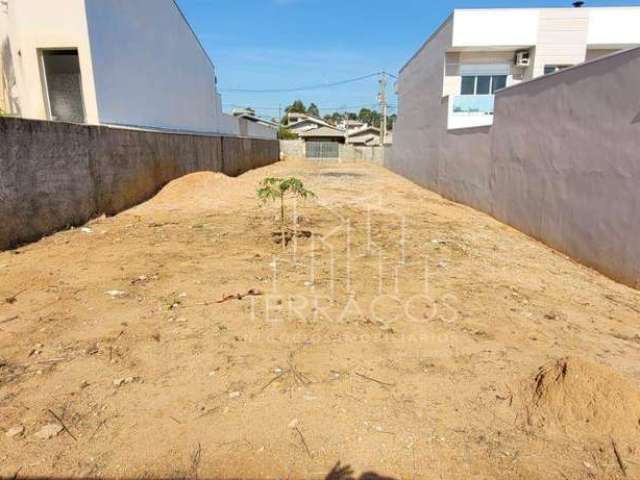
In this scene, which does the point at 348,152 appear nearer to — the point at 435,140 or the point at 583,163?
the point at 435,140

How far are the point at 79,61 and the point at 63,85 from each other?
70cm

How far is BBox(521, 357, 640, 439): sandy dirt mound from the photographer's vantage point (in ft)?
6.22

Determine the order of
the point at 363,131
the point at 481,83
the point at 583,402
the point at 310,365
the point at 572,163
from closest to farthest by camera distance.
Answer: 1. the point at 583,402
2. the point at 310,365
3. the point at 572,163
4. the point at 481,83
5. the point at 363,131

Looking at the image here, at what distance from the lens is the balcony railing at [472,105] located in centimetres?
1181

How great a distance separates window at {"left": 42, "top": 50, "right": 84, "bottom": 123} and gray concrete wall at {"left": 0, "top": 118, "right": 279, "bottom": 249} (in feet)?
5.32

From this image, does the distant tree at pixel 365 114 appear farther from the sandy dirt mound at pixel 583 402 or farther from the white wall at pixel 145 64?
the sandy dirt mound at pixel 583 402

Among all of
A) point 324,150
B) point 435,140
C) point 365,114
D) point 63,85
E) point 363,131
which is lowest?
point 435,140

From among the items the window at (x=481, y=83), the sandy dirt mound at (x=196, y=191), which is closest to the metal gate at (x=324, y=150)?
the window at (x=481, y=83)

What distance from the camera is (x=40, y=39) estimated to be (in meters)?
7.66

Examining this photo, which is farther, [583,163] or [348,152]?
[348,152]

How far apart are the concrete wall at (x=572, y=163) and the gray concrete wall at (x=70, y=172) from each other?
6869 mm

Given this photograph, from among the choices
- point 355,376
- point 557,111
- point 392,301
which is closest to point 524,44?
point 557,111

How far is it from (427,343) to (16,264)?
409cm

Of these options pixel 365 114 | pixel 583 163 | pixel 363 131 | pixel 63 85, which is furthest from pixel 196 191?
pixel 365 114
